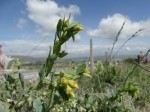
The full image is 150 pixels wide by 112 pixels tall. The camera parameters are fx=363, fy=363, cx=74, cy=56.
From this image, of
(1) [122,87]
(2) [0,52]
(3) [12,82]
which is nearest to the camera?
(2) [0,52]

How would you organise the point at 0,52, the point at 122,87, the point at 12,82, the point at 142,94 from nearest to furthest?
1. the point at 0,52
2. the point at 12,82
3. the point at 122,87
4. the point at 142,94

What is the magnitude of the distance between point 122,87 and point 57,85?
1036 millimetres

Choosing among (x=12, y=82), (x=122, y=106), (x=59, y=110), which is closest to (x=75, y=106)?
(x=59, y=110)

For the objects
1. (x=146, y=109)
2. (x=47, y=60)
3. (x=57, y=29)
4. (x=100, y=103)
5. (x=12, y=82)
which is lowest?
(x=146, y=109)

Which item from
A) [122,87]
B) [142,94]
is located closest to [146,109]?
[142,94]

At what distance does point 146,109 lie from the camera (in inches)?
151

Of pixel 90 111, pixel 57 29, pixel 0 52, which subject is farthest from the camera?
pixel 90 111

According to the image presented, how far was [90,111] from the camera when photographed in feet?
8.50

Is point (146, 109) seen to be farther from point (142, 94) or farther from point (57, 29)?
point (57, 29)

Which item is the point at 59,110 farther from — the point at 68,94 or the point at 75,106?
the point at 68,94

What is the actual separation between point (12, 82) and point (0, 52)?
70 cm

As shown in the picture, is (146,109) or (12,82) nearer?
A: (12,82)

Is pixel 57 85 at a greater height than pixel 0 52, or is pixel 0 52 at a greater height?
pixel 0 52

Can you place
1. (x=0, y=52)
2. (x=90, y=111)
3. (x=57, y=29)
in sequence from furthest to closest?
(x=90, y=111)
(x=0, y=52)
(x=57, y=29)
